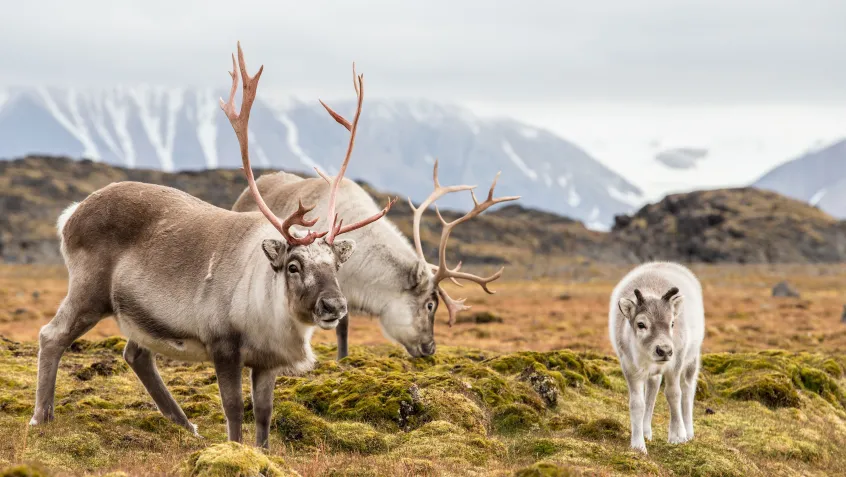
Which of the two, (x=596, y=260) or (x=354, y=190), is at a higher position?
(x=354, y=190)

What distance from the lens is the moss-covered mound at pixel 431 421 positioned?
9.31m

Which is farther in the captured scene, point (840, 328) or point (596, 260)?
point (596, 260)

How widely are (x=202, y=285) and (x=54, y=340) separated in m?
2.37

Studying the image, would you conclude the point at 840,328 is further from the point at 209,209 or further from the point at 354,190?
the point at 209,209

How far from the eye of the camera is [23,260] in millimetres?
119438

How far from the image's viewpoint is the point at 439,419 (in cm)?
1181

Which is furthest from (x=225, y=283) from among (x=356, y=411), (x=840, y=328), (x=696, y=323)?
(x=840, y=328)

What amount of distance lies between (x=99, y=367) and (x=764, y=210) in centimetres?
16015

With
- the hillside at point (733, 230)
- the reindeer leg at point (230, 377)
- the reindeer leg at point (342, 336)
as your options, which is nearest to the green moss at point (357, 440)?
the reindeer leg at point (230, 377)

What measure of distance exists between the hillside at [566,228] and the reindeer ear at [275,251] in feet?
369

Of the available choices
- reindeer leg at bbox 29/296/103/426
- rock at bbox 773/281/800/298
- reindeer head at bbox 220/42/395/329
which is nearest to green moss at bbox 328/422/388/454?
reindeer head at bbox 220/42/395/329

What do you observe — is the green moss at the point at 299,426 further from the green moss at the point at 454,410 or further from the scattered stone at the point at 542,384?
the scattered stone at the point at 542,384

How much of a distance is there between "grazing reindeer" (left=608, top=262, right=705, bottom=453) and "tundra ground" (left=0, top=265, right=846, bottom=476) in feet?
1.35

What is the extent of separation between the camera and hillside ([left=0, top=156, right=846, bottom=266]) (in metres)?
137
